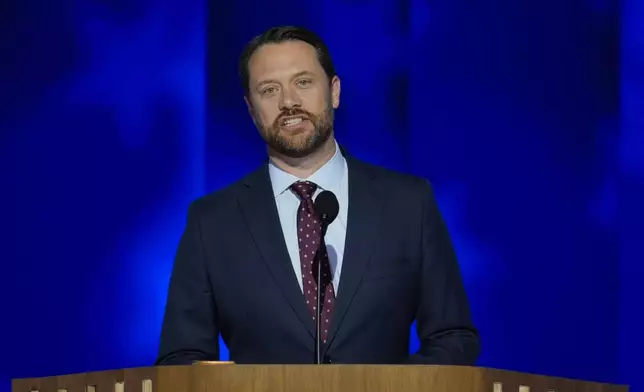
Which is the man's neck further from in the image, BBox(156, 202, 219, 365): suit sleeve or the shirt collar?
BBox(156, 202, 219, 365): suit sleeve

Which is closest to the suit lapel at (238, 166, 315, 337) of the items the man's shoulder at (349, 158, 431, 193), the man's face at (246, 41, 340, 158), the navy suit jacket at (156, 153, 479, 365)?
the navy suit jacket at (156, 153, 479, 365)

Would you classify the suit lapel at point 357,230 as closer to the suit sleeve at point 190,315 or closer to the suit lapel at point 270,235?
the suit lapel at point 270,235

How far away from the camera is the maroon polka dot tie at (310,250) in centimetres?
289

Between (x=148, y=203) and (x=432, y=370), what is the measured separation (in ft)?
5.94

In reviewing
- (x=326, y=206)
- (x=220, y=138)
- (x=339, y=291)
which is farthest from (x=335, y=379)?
(x=220, y=138)

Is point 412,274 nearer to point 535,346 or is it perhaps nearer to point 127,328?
point 535,346

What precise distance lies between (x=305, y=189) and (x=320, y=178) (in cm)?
5

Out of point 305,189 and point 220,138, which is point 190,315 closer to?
point 305,189

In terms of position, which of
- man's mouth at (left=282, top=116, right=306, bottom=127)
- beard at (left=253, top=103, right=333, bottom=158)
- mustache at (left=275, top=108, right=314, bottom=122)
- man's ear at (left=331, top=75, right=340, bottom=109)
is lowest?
beard at (left=253, top=103, right=333, bottom=158)

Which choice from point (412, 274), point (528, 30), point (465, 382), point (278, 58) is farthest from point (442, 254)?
point (528, 30)

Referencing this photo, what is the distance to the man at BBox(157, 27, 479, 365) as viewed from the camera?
9.48 ft

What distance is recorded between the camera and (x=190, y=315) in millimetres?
2951

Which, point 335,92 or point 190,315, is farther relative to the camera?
point 335,92

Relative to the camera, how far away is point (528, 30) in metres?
3.87
